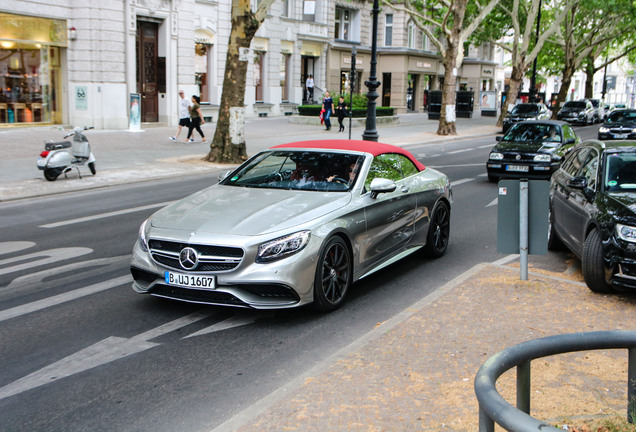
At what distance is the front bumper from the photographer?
5832mm

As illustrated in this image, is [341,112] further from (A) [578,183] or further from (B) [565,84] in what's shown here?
(B) [565,84]

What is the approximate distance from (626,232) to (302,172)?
327 cm

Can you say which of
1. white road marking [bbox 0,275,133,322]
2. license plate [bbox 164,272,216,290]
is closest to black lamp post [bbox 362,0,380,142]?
white road marking [bbox 0,275,133,322]

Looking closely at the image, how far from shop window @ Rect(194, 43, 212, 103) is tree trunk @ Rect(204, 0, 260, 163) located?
15746mm

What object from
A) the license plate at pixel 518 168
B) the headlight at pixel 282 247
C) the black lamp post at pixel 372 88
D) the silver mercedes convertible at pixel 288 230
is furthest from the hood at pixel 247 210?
the black lamp post at pixel 372 88

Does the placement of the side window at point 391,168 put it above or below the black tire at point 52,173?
above

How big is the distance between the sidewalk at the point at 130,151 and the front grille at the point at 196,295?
27.5 feet

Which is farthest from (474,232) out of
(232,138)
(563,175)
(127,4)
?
(127,4)

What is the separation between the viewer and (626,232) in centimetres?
651

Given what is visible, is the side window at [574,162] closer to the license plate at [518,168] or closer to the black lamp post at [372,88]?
the license plate at [518,168]

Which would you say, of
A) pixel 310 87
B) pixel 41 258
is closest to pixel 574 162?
pixel 41 258

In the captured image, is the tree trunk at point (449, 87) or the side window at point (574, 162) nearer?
the side window at point (574, 162)

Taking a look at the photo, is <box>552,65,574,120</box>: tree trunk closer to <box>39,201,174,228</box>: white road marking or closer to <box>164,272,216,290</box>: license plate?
<box>39,201,174,228</box>: white road marking

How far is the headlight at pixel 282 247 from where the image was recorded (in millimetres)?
5891
